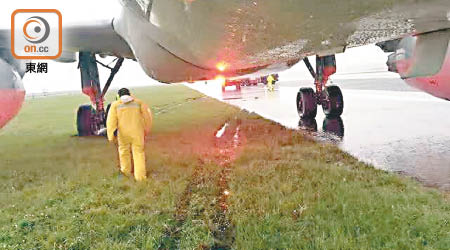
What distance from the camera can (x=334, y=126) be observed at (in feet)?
29.3

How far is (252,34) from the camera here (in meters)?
2.78

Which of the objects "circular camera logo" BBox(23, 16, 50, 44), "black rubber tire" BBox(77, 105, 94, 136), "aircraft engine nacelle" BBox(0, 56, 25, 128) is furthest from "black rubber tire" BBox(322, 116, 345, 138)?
"aircraft engine nacelle" BBox(0, 56, 25, 128)

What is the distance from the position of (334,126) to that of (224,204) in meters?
5.85

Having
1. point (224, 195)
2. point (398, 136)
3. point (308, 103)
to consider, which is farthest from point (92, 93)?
point (398, 136)

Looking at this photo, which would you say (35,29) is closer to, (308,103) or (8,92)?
(8,92)

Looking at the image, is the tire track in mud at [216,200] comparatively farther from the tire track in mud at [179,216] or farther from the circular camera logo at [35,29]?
the circular camera logo at [35,29]

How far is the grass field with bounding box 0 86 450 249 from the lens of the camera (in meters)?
2.93

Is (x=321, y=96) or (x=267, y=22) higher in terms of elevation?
(x=267, y=22)

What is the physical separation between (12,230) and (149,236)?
4.21ft

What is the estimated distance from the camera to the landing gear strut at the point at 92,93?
872cm

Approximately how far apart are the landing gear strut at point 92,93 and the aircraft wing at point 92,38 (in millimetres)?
946

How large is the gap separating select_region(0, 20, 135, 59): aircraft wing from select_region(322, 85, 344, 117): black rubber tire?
556 cm

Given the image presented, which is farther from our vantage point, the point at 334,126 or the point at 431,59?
the point at 334,126

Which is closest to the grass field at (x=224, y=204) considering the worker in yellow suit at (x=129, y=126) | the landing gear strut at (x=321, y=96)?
the worker in yellow suit at (x=129, y=126)
